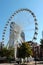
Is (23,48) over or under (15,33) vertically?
under

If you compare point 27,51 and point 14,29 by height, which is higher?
point 14,29

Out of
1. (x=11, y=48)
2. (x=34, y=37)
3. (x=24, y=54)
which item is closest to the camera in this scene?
(x=24, y=54)

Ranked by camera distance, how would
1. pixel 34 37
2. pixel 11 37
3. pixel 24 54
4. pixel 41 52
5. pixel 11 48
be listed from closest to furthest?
pixel 24 54
pixel 34 37
pixel 11 37
pixel 11 48
pixel 41 52

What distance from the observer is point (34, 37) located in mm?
91625

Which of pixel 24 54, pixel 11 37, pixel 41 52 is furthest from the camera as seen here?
pixel 41 52

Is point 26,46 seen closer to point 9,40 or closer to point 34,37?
point 34,37

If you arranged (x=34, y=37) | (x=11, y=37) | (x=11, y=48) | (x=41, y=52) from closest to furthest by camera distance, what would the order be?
(x=34, y=37) < (x=11, y=37) < (x=11, y=48) < (x=41, y=52)

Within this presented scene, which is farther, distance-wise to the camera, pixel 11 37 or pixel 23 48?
pixel 11 37

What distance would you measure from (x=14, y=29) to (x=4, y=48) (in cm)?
2034

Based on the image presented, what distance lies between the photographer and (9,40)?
102500mm

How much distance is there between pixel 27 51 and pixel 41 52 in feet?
306

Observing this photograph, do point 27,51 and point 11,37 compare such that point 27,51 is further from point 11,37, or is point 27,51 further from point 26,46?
point 11,37

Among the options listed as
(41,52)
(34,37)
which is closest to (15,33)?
(34,37)

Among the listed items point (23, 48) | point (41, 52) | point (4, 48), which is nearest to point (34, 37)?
point (23, 48)
